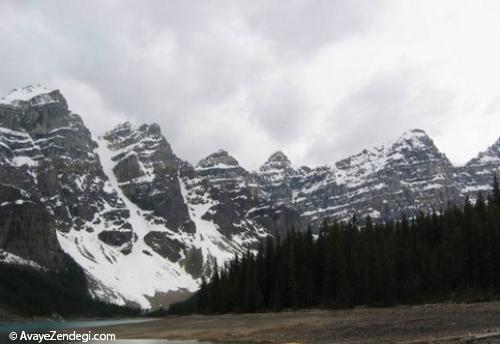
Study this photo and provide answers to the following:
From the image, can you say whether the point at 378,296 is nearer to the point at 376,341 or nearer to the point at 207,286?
the point at 376,341

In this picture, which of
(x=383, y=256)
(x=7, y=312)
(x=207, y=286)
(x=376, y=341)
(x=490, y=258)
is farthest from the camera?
(x=7, y=312)

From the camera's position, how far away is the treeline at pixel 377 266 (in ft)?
254

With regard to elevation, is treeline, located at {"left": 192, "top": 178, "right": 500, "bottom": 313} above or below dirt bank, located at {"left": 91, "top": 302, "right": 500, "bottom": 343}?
above

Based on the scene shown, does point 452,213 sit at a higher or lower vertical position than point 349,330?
higher

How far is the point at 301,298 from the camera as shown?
9919cm

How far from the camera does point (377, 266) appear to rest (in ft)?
290

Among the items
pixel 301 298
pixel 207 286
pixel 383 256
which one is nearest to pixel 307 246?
pixel 301 298

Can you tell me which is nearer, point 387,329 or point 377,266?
point 387,329

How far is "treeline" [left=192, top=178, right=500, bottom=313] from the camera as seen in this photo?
77375mm

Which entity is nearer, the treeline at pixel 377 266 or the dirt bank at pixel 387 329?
the dirt bank at pixel 387 329

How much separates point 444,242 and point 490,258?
14045mm

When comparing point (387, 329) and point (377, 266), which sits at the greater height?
point (377, 266)

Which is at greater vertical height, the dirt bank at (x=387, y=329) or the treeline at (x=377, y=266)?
the treeline at (x=377, y=266)

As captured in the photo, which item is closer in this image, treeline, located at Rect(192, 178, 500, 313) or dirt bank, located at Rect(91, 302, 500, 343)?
dirt bank, located at Rect(91, 302, 500, 343)
